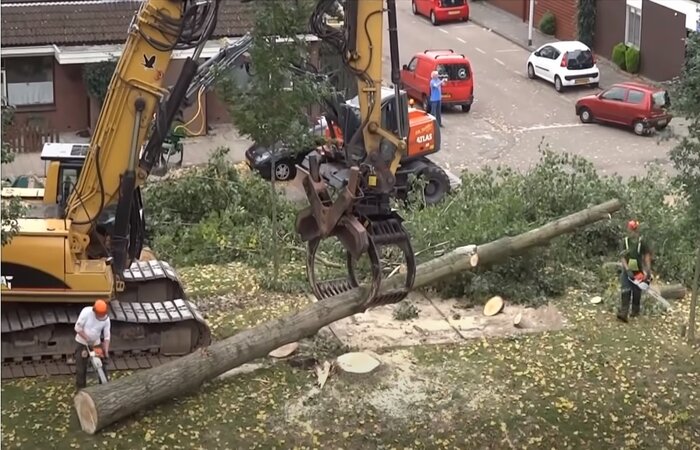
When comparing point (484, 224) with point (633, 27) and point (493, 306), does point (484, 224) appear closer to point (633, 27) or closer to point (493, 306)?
point (493, 306)

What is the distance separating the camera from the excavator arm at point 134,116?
13.9 meters

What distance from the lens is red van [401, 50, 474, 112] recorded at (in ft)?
107

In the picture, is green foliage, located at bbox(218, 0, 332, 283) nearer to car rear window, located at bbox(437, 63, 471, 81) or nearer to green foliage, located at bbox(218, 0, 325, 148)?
green foliage, located at bbox(218, 0, 325, 148)

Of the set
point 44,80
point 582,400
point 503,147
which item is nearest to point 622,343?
point 582,400

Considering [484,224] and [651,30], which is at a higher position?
[651,30]

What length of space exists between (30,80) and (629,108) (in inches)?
591

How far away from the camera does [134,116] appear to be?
14.6 meters

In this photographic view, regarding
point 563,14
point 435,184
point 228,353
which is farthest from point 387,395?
point 563,14

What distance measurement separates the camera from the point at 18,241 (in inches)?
582

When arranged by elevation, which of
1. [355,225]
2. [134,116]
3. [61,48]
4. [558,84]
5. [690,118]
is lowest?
[558,84]

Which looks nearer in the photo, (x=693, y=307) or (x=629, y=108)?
(x=693, y=307)

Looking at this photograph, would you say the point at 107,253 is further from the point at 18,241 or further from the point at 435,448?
the point at 435,448

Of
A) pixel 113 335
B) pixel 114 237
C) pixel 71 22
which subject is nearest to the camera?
pixel 114 237

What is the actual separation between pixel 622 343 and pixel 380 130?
544 centimetres
